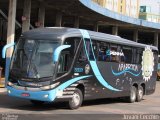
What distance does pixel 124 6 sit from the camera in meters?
70.8

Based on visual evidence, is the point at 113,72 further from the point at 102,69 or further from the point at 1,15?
the point at 1,15

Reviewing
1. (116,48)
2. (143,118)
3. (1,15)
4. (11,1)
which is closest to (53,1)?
(11,1)

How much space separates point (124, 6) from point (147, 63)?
156 ft

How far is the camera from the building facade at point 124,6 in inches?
2678

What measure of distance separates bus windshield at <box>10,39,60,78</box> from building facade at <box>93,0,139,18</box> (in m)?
50.0

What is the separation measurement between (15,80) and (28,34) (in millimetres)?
1809

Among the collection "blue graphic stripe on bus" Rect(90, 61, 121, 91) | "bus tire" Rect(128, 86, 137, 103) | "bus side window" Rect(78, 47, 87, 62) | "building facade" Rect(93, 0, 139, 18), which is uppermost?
"building facade" Rect(93, 0, 139, 18)

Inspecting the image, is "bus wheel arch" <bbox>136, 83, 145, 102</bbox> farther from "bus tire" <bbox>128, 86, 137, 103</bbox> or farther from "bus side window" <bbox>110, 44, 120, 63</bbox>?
"bus side window" <bbox>110, 44, 120, 63</bbox>

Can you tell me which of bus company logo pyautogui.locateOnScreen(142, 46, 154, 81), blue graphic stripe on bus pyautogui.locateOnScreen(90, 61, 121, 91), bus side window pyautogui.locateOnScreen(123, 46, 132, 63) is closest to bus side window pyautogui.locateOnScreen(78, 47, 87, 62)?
blue graphic stripe on bus pyautogui.locateOnScreen(90, 61, 121, 91)

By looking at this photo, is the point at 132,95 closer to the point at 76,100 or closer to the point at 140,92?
the point at 140,92

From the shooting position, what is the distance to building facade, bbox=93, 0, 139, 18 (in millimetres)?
68019

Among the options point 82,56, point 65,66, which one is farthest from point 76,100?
point 82,56

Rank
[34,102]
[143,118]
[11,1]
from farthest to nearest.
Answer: [11,1] < [34,102] < [143,118]

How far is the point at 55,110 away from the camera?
1667 cm
